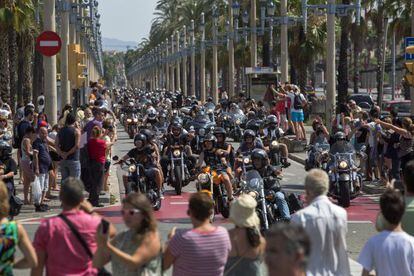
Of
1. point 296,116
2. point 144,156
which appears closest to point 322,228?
point 144,156

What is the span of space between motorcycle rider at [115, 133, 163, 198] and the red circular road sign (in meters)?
4.96

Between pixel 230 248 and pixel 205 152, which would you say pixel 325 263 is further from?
pixel 205 152

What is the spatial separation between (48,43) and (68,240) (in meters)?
15.9

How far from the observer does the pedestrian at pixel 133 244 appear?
6953 millimetres

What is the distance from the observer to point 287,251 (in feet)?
15.0

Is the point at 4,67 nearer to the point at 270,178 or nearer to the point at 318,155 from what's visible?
the point at 318,155

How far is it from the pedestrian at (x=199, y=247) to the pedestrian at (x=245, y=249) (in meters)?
0.21

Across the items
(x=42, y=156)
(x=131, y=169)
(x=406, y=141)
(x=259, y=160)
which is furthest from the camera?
(x=406, y=141)

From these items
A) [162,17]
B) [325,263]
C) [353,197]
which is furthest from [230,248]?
[162,17]

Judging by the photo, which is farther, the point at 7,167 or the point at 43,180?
the point at 43,180

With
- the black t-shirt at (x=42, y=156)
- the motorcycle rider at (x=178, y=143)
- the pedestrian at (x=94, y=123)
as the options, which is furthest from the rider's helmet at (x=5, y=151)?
the motorcycle rider at (x=178, y=143)

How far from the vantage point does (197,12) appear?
309ft

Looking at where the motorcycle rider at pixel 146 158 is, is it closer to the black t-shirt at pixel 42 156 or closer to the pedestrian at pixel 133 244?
the black t-shirt at pixel 42 156

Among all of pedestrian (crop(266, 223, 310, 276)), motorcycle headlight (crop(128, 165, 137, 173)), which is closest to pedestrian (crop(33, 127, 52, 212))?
motorcycle headlight (crop(128, 165, 137, 173))
